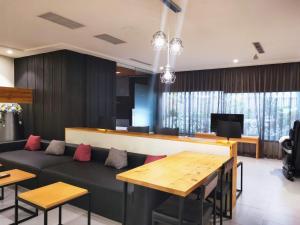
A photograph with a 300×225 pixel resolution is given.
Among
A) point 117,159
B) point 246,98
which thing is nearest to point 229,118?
point 246,98

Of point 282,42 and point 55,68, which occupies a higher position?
point 282,42

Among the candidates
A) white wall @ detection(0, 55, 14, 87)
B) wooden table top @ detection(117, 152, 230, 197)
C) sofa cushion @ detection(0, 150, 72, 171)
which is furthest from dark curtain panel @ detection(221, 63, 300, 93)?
white wall @ detection(0, 55, 14, 87)

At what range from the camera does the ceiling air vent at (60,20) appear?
10.7 ft

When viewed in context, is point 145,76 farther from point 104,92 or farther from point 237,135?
point 237,135

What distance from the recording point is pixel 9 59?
6129mm

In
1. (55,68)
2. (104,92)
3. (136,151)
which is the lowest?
(136,151)

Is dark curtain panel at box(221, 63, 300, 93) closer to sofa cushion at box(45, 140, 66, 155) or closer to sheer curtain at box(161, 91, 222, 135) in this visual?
sheer curtain at box(161, 91, 222, 135)

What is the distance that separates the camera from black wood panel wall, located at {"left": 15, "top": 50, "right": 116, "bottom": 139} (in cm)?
525

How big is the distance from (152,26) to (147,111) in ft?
16.5

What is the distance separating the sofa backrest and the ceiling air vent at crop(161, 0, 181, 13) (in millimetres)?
2180

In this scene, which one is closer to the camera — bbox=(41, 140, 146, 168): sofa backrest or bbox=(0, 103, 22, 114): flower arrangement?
bbox=(41, 140, 146, 168): sofa backrest

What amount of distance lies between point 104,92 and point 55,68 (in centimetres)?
137

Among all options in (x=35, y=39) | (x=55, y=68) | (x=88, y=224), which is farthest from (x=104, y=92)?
(x=88, y=224)

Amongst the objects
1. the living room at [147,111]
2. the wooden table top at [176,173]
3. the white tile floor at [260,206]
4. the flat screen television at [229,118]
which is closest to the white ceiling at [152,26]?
the living room at [147,111]
